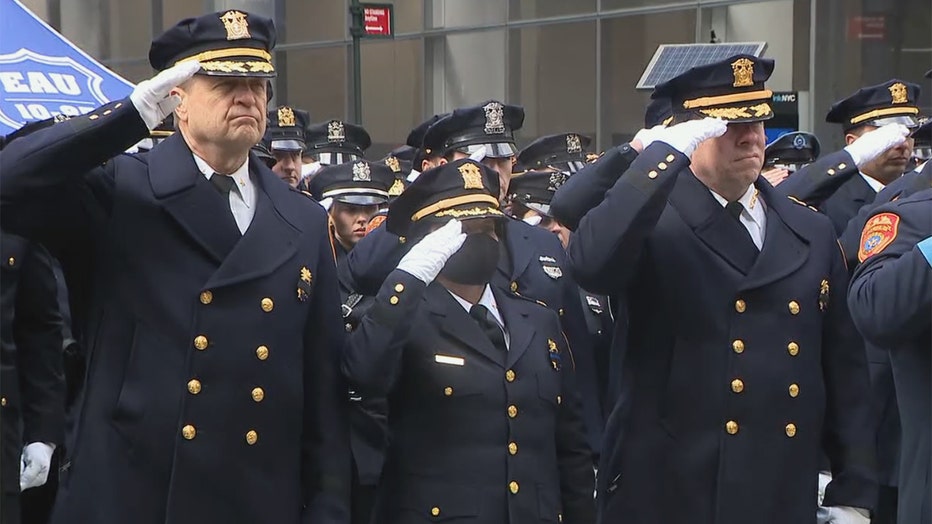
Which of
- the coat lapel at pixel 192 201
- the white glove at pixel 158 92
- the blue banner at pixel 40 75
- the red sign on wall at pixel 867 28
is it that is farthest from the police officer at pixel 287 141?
the red sign on wall at pixel 867 28

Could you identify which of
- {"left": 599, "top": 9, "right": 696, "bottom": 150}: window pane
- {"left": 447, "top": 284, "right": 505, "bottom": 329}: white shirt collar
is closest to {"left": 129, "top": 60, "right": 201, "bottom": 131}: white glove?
{"left": 447, "top": 284, "right": 505, "bottom": 329}: white shirt collar

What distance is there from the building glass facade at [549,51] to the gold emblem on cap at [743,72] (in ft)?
33.4

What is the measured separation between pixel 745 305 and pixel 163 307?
1.83m

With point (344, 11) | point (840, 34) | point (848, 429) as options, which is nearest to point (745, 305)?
point (848, 429)

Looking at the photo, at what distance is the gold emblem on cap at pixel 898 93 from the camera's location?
8258mm

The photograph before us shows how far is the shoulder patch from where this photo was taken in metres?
4.77

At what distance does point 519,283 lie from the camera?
6.74 metres

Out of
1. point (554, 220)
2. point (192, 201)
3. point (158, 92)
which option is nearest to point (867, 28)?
point (554, 220)

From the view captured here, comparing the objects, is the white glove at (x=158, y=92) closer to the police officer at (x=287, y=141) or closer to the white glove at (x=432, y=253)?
the white glove at (x=432, y=253)

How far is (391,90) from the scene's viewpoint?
2428cm

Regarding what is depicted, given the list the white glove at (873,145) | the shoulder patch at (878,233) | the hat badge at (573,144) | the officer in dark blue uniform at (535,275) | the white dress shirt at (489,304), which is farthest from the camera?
the hat badge at (573,144)

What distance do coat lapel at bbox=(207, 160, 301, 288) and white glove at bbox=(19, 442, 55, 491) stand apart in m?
2.24

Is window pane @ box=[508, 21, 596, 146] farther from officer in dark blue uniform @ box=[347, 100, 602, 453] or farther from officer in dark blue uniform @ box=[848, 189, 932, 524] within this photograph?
officer in dark blue uniform @ box=[848, 189, 932, 524]

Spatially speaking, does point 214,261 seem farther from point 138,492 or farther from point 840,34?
point 840,34
